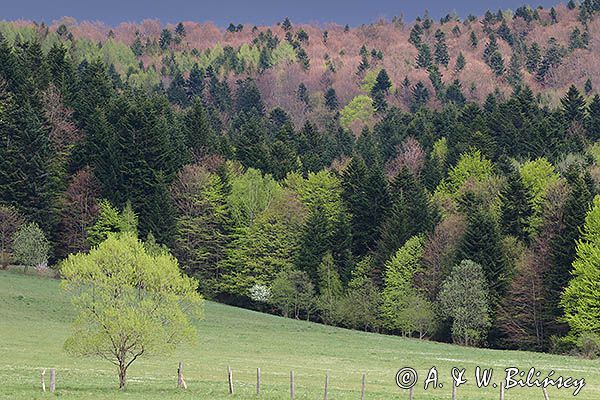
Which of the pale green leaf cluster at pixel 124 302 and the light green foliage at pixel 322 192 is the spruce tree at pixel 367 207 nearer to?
the light green foliage at pixel 322 192

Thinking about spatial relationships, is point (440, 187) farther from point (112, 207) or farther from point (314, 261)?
point (112, 207)

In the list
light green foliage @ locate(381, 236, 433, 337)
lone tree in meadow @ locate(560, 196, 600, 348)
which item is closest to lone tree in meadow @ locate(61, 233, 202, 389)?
lone tree in meadow @ locate(560, 196, 600, 348)

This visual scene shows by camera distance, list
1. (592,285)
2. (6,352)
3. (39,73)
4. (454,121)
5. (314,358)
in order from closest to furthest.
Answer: (6,352) < (314,358) < (592,285) < (39,73) < (454,121)

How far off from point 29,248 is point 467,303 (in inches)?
2067

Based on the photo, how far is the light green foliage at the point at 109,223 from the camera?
403ft

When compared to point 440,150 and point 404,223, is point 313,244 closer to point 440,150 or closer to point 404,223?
point 404,223

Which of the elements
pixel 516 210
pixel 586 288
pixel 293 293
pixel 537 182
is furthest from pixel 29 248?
pixel 537 182

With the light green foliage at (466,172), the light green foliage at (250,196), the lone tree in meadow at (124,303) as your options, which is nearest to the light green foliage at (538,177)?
the light green foliage at (466,172)

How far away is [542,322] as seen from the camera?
95.4m

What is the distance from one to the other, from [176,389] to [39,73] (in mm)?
114678

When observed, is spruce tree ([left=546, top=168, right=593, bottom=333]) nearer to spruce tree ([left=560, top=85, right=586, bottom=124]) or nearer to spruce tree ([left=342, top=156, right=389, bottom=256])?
spruce tree ([left=342, top=156, right=389, bottom=256])

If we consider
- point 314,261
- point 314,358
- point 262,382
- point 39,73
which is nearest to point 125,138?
point 39,73

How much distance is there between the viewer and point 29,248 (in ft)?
362

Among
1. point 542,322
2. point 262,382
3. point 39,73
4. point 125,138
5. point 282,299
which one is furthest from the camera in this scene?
point 39,73
